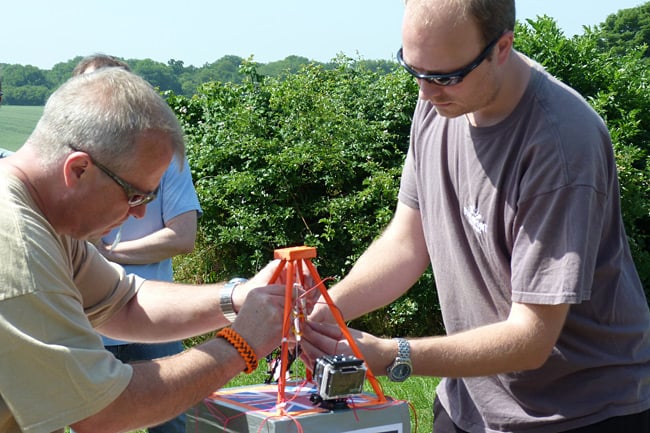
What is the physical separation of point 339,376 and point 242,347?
1.27 ft

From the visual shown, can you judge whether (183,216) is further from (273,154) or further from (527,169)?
(273,154)

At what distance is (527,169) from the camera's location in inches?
105

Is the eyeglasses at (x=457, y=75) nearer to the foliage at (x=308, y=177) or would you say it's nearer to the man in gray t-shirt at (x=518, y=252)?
the man in gray t-shirt at (x=518, y=252)

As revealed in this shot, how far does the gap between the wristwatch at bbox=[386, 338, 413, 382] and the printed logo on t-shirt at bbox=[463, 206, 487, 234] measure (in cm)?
44

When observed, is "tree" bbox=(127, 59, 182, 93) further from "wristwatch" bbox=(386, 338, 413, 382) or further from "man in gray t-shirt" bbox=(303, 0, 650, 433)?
"wristwatch" bbox=(386, 338, 413, 382)

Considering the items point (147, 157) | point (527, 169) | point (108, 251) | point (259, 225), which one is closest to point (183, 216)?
point (108, 251)

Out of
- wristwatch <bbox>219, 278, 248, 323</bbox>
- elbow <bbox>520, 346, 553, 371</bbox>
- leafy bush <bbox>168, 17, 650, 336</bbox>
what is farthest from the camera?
leafy bush <bbox>168, 17, 650, 336</bbox>

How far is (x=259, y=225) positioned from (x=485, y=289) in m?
5.36

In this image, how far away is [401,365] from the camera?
2.71 meters

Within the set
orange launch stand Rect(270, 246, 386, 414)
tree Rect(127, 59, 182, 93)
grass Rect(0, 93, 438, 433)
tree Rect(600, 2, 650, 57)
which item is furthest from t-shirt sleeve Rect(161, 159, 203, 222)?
tree Rect(600, 2, 650, 57)

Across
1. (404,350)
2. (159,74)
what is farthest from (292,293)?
(159,74)

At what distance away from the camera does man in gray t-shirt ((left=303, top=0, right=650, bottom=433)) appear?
261 centimetres

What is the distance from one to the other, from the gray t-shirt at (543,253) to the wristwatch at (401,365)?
34 cm

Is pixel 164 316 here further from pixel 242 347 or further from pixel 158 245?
pixel 158 245
